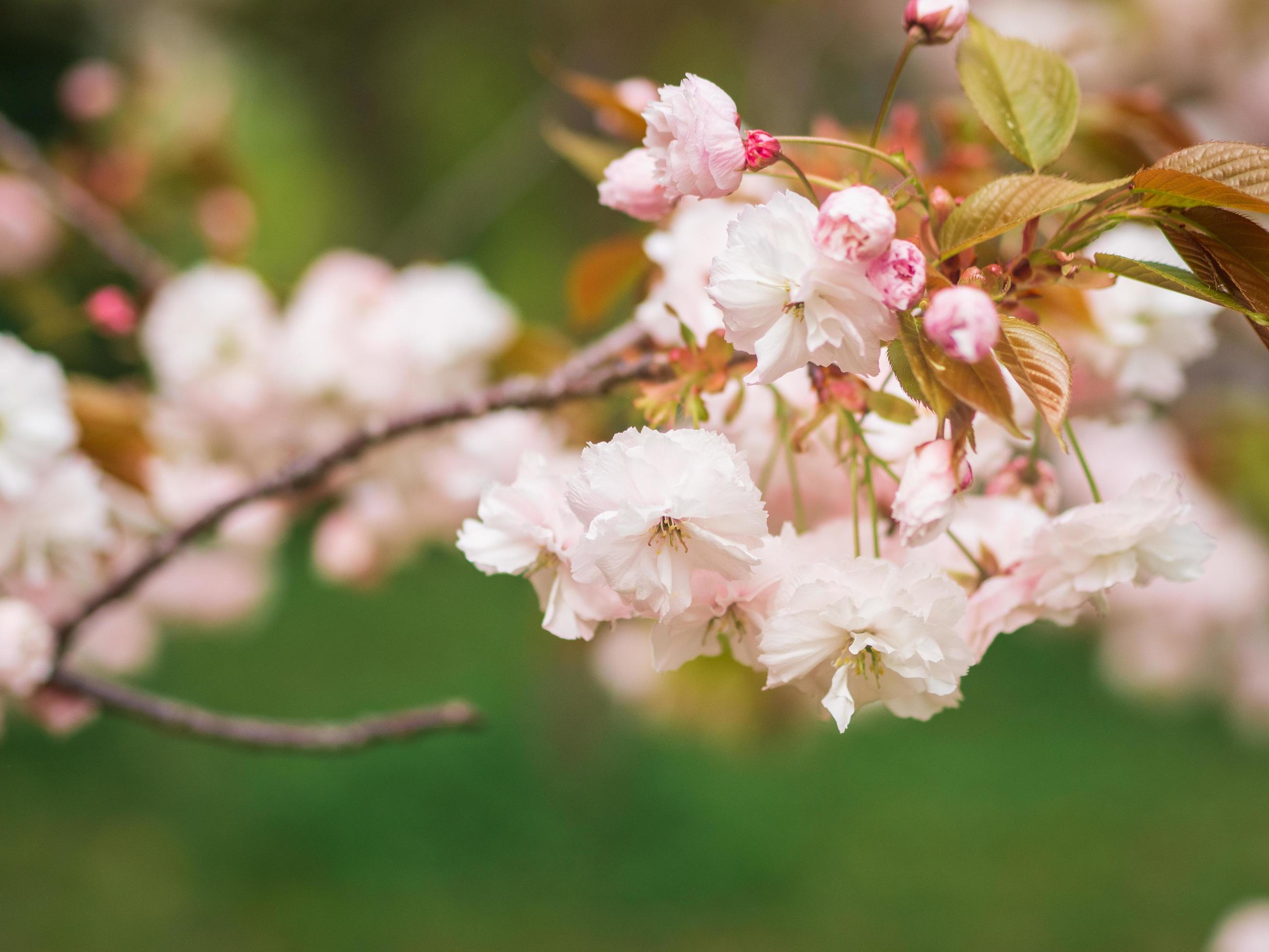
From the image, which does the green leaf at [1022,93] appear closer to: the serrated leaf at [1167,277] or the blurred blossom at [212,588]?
the serrated leaf at [1167,277]

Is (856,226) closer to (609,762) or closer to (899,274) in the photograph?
(899,274)

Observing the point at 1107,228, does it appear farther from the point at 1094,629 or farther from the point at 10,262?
the point at 1094,629

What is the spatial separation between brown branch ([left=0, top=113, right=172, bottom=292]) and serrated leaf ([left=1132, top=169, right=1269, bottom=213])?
96 cm

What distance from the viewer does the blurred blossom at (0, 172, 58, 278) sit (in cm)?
116

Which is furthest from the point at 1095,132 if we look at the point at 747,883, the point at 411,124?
the point at 411,124

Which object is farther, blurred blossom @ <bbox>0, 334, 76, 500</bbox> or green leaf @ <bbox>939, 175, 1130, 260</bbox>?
blurred blossom @ <bbox>0, 334, 76, 500</bbox>

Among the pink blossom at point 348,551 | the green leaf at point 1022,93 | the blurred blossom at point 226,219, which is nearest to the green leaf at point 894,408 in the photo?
the green leaf at point 1022,93

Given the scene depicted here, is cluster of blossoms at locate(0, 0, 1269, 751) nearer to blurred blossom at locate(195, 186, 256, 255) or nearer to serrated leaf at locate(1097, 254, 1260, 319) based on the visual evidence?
serrated leaf at locate(1097, 254, 1260, 319)

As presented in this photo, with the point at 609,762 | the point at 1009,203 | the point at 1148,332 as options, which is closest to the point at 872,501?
the point at 1009,203

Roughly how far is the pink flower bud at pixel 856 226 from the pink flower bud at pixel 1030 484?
186mm

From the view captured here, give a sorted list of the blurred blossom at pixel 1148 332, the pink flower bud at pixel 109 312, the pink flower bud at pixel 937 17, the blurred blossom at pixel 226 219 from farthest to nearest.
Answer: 1. the blurred blossom at pixel 226 219
2. the pink flower bud at pixel 109 312
3. the blurred blossom at pixel 1148 332
4. the pink flower bud at pixel 937 17

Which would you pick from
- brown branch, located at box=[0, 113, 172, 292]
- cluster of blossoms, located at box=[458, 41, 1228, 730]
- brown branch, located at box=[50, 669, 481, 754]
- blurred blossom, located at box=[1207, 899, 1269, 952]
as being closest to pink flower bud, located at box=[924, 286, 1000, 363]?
cluster of blossoms, located at box=[458, 41, 1228, 730]

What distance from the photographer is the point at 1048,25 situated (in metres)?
2.45

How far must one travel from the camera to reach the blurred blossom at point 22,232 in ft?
Answer: 3.82
